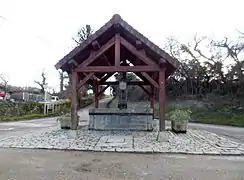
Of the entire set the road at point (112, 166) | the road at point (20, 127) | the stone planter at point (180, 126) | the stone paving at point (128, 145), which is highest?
the stone planter at point (180, 126)

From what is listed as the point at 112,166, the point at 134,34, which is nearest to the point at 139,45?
the point at 134,34

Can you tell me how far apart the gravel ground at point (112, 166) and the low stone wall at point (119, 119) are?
506 centimetres

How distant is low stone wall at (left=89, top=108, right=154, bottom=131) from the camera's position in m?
12.6

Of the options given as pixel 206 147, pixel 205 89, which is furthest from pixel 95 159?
pixel 205 89

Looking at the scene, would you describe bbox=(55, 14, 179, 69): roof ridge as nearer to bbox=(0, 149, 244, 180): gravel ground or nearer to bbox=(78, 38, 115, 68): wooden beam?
bbox=(78, 38, 115, 68): wooden beam

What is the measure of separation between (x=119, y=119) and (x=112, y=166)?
665 cm

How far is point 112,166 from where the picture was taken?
6105 mm

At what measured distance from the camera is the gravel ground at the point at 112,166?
5.29m

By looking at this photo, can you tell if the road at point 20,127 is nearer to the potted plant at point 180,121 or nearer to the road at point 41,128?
the road at point 41,128

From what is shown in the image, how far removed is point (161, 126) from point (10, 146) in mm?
4709

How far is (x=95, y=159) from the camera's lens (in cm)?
684

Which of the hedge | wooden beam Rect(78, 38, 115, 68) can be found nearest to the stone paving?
wooden beam Rect(78, 38, 115, 68)

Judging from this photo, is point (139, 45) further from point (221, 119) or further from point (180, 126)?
point (221, 119)

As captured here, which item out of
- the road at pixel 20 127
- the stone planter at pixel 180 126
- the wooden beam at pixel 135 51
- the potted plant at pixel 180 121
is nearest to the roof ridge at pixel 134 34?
the wooden beam at pixel 135 51
